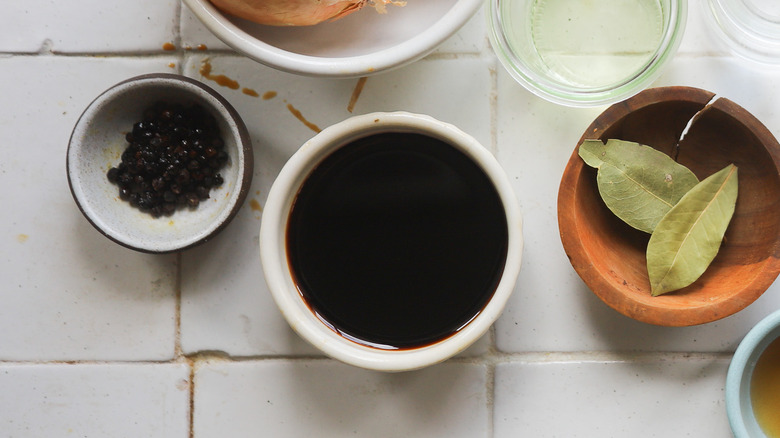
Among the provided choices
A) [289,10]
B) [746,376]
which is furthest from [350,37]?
[746,376]

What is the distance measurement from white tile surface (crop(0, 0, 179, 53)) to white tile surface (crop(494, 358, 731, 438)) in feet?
1.65

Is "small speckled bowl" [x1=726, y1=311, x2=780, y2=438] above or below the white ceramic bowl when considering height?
below

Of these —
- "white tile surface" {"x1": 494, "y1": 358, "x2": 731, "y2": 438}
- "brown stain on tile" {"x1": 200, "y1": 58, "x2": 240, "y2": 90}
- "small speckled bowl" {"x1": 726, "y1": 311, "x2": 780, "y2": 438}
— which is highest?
"brown stain on tile" {"x1": 200, "y1": 58, "x2": 240, "y2": 90}

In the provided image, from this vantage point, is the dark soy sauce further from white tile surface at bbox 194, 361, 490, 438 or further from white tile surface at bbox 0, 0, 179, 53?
white tile surface at bbox 0, 0, 179, 53

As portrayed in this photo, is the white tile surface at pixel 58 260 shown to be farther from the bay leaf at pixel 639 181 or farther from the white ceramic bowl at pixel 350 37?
the bay leaf at pixel 639 181

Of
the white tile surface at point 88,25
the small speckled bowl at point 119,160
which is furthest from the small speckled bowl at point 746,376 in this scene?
the white tile surface at point 88,25

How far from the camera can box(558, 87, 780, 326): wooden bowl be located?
0.62 meters

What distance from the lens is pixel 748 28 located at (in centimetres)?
71

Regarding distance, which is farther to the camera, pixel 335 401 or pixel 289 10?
pixel 335 401

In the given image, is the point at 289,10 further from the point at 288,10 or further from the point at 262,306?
the point at 262,306

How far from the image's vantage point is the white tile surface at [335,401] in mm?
717

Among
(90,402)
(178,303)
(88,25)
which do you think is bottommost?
(90,402)

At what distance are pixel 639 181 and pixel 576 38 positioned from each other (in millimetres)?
165

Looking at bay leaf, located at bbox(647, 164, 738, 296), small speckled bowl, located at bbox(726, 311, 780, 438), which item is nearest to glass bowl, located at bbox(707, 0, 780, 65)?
bay leaf, located at bbox(647, 164, 738, 296)
